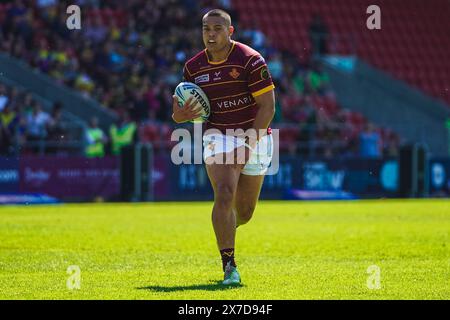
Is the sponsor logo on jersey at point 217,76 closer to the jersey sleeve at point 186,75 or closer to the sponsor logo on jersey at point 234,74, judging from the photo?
the sponsor logo on jersey at point 234,74

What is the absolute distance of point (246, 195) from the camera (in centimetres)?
1069

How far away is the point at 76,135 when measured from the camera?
26.1 meters

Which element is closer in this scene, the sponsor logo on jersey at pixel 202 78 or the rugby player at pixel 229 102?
the rugby player at pixel 229 102

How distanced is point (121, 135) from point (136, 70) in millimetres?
3120

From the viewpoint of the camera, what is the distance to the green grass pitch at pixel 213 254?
8.87 meters

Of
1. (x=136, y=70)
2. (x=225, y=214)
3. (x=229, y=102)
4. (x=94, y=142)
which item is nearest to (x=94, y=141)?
(x=94, y=142)

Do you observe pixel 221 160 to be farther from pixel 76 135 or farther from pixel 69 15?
pixel 69 15

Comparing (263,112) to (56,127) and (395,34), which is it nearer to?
(56,127)

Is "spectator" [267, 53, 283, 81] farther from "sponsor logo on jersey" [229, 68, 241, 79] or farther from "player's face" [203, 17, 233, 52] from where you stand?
"player's face" [203, 17, 233, 52]

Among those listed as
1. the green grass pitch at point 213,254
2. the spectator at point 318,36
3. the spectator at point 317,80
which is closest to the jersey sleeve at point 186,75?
the green grass pitch at point 213,254

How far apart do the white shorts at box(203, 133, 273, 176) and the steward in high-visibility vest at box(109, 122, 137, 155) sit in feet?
52.6

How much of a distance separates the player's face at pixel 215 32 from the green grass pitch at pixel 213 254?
2300 mm
